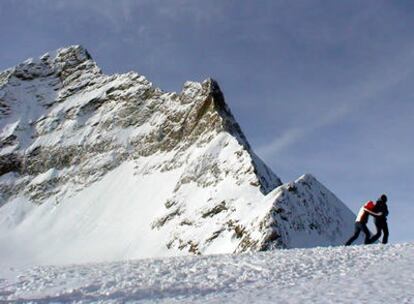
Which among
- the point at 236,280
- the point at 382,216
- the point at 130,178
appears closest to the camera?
the point at 236,280

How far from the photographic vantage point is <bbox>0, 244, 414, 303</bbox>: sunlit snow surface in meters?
14.2

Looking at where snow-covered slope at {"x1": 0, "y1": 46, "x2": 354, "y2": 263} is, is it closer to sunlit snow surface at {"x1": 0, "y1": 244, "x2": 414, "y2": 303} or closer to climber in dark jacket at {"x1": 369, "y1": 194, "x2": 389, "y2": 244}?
climber in dark jacket at {"x1": 369, "y1": 194, "x2": 389, "y2": 244}

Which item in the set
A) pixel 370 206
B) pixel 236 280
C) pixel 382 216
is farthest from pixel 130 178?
pixel 236 280

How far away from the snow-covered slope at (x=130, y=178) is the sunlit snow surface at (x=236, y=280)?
112ft

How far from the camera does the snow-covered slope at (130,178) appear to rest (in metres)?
64.2

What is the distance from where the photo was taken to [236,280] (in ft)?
53.9

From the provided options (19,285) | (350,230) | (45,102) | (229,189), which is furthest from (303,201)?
(45,102)

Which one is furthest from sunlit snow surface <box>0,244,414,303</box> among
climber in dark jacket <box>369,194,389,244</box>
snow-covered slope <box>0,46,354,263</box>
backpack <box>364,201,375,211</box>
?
snow-covered slope <box>0,46,354,263</box>

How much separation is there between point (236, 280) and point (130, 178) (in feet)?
286

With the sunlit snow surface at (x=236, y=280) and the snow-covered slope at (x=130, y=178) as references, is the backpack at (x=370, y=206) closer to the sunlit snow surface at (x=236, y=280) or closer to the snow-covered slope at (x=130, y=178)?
the sunlit snow surface at (x=236, y=280)

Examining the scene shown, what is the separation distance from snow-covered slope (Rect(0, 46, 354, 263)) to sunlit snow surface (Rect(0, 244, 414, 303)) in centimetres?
3414

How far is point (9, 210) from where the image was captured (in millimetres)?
111188

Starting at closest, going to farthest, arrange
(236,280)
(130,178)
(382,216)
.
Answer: (236,280) → (382,216) → (130,178)

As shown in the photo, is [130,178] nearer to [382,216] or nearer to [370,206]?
[370,206]
